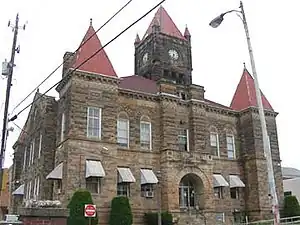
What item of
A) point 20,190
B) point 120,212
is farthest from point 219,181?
point 20,190

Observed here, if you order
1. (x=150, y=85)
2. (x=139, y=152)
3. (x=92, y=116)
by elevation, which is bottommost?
(x=139, y=152)

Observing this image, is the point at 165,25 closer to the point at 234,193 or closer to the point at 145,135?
the point at 145,135

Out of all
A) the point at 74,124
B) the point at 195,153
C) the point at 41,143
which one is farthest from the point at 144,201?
the point at 41,143

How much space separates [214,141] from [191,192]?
5.29m

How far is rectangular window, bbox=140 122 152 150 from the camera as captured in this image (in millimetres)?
32531

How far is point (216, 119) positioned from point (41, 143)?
15.5 metres

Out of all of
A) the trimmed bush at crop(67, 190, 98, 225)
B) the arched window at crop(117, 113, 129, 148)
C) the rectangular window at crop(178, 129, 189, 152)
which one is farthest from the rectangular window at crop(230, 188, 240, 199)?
the trimmed bush at crop(67, 190, 98, 225)

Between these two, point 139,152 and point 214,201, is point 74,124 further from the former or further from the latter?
point 214,201

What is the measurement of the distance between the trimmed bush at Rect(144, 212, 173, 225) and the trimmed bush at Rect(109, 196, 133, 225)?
8.91 feet

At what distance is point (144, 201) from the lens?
102ft

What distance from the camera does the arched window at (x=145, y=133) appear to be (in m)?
32.5

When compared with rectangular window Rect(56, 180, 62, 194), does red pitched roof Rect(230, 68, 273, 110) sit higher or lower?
higher

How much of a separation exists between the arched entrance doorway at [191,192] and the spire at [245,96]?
9.17 m

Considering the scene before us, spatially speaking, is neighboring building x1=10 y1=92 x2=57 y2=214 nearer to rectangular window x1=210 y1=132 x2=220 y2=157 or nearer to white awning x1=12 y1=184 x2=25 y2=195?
white awning x1=12 y1=184 x2=25 y2=195
